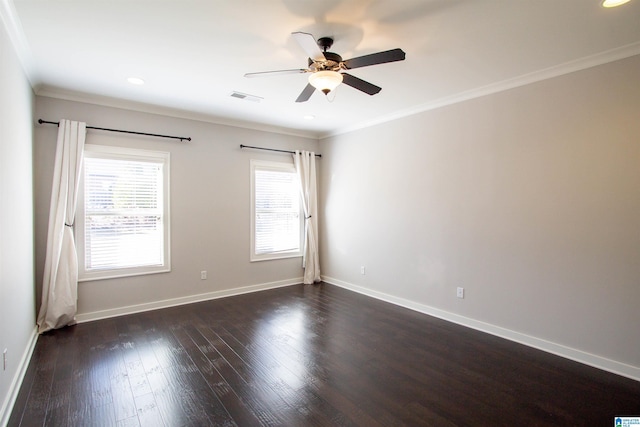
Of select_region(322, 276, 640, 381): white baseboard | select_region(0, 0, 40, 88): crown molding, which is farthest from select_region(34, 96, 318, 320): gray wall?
select_region(322, 276, 640, 381): white baseboard

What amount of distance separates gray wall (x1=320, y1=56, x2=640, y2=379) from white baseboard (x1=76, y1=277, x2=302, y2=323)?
5.48 ft

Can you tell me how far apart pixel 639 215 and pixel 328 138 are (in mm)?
4142

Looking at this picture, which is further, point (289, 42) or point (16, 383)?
point (289, 42)

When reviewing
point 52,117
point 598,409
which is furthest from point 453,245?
point 52,117

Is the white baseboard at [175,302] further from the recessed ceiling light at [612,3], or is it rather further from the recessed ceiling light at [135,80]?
the recessed ceiling light at [612,3]

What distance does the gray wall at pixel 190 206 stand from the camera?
361cm

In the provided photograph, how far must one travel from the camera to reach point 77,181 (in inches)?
142

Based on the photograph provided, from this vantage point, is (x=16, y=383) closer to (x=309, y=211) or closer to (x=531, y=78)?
(x=309, y=211)

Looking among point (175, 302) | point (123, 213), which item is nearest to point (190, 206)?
point (123, 213)

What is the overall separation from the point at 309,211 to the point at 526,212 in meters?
3.29

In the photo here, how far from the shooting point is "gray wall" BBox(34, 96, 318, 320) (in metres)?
3.61

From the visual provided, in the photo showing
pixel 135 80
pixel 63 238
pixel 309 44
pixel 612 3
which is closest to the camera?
pixel 612 3

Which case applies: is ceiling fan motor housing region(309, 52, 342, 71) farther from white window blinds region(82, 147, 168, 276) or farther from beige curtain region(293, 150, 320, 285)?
beige curtain region(293, 150, 320, 285)

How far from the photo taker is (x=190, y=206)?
14.7 feet
